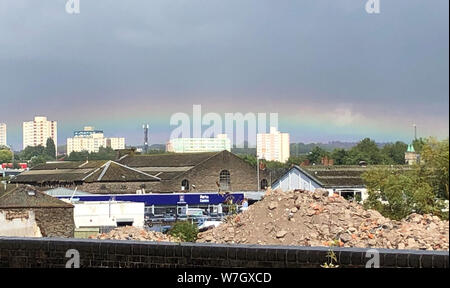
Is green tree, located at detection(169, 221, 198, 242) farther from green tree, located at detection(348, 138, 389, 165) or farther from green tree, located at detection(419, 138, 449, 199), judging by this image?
green tree, located at detection(348, 138, 389, 165)

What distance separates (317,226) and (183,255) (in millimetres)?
5318

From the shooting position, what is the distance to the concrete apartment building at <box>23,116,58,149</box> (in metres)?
25.1

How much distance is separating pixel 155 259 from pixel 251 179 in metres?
38.1

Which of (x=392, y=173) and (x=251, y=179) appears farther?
(x=251, y=179)

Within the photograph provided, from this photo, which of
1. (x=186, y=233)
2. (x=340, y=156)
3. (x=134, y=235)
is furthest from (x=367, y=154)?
(x=134, y=235)

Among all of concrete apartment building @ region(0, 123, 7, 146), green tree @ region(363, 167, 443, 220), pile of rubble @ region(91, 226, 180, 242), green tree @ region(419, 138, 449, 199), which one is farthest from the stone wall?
green tree @ region(419, 138, 449, 199)

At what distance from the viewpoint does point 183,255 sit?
839 centimetres

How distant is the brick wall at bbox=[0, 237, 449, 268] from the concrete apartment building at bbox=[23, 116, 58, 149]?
13.9 m

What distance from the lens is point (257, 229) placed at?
1370cm

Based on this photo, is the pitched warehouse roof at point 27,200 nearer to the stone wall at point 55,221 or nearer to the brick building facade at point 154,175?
the stone wall at point 55,221

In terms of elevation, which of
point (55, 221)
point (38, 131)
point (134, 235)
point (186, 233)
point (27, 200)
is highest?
point (38, 131)

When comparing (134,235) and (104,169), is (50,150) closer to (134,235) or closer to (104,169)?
(104,169)
